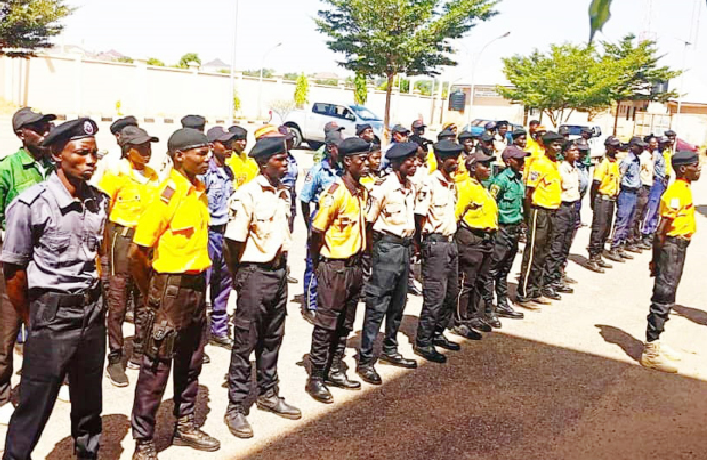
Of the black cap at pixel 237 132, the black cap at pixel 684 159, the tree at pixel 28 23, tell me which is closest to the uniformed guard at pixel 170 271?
the black cap at pixel 237 132

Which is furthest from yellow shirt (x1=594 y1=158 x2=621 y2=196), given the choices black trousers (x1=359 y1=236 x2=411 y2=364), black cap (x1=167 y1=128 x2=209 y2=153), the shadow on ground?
black cap (x1=167 y1=128 x2=209 y2=153)

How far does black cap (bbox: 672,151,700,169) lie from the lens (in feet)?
21.6

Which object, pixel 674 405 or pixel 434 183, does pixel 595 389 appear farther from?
pixel 434 183

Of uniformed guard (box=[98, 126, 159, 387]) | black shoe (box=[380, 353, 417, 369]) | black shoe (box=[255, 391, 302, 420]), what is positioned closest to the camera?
black shoe (box=[255, 391, 302, 420])

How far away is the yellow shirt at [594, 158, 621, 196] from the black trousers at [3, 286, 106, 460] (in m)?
8.45

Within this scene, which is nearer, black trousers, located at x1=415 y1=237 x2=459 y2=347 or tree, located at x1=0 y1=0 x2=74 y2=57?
black trousers, located at x1=415 y1=237 x2=459 y2=347

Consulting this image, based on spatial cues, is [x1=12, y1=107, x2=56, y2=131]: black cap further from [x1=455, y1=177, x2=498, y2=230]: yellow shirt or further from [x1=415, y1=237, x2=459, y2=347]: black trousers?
[x1=455, y1=177, x2=498, y2=230]: yellow shirt

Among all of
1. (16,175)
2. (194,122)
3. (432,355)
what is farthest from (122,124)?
(432,355)

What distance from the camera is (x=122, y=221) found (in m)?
5.21

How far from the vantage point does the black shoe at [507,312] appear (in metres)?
7.77

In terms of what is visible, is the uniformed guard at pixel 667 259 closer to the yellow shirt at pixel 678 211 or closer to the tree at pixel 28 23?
the yellow shirt at pixel 678 211

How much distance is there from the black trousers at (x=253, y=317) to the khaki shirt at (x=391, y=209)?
121 cm

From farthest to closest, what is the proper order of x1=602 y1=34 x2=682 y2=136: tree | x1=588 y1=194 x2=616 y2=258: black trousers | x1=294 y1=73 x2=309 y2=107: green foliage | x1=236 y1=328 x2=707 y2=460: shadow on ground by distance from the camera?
x1=294 y1=73 x2=309 y2=107: green foliage → x1=602 y1=34 x2=682 y2=136: tree → x1=588 y1=194 x2=616 y2=258: black trousers → x1=236 y1=328 x2=707 y2=460: shadow on ground

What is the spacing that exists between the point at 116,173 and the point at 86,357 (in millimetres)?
2088
